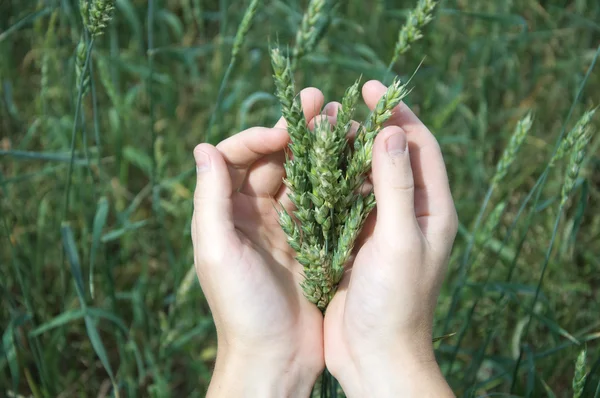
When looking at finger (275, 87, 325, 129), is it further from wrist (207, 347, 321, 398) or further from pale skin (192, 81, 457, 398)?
wrist (207, 347, 321, 398)

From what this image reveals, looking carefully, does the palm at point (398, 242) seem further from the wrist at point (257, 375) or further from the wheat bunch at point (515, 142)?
the wheat bunch at point (515, 142)

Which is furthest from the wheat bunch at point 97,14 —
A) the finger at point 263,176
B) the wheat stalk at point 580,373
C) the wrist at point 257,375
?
the wheat stalk at point 580,373

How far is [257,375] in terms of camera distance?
4.18 feet

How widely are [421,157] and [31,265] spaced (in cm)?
137

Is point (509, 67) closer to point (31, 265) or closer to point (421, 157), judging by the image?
point (421, 157)

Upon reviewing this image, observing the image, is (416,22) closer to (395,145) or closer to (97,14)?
(395,145)

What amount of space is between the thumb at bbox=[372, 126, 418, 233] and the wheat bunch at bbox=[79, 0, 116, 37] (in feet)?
1.91

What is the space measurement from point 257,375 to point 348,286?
268 mm

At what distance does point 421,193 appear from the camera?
127 centimetres

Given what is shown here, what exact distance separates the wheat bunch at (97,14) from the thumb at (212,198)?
1.01 feet

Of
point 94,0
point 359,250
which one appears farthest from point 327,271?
point 94,0

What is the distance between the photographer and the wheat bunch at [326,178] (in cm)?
110

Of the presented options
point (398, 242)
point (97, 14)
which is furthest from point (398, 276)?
point (97, 14)

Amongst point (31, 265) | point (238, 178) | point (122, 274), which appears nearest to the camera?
point (238, 178)
